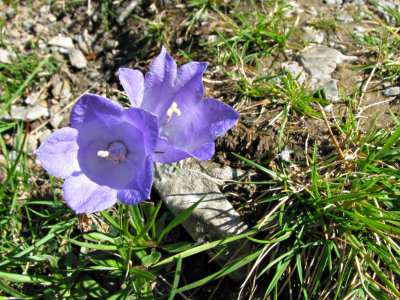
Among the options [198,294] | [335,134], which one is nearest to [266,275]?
[198,294]

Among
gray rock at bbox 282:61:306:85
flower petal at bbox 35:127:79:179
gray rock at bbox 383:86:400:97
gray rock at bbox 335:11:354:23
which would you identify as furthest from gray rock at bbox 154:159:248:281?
gray rock at bbox 335:11:354:23

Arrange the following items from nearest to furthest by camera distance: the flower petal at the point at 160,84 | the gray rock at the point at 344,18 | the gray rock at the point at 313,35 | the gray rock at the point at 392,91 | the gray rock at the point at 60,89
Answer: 1. the flower petal at the point at 160,84
2. the gray rock at the point at 392,91
3. the gray rock at the point at 313,35
4. the gray rock at the point at 344,18
5. the gray rock at the point at 60,89

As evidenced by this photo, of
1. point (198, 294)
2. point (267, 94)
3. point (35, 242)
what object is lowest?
point (198, 294)

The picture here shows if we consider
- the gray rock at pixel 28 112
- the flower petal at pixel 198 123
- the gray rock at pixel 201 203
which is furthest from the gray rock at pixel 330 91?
the gray rock at pixel 28 112

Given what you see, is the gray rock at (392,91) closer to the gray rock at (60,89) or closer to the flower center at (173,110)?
the flower center at (173,110)

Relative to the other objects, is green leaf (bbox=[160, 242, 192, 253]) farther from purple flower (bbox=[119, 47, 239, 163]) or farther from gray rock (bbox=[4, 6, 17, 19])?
gray rock (bbox=[4, 6, 17, 19])

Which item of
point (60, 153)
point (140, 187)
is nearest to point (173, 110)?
point (140, 187)

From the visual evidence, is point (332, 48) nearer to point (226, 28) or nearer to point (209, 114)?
point (226, 28)
